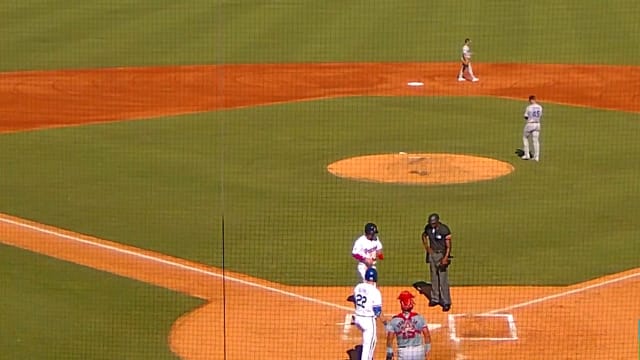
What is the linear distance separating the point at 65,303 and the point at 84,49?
2019cm

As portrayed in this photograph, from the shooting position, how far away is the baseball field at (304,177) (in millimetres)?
11641

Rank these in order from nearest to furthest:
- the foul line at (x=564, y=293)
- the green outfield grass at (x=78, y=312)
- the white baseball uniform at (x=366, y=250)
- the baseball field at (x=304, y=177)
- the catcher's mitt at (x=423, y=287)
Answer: the green outfield grass at (x=78, y=312)
the white baseball uniform at (x=366, y=250)
the baseball field at (x=304, y=177)
the foul line at (x=564, y=293)
the catcher's mitt at (x=423, y=287)

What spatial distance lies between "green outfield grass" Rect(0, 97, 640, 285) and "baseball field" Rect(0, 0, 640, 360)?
0.05m

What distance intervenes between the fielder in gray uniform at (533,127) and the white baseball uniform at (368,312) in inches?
368

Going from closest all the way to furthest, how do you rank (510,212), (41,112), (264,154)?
(510,212) → (264,154) → (41,112)

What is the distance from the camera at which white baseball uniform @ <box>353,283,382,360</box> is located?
32.0 ft

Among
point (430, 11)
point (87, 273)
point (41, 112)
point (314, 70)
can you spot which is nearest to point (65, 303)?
point (87, 273)

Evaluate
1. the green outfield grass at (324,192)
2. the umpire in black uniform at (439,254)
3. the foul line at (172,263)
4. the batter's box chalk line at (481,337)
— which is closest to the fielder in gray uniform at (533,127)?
the green outfield grass at (324,192)

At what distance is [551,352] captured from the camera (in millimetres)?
10625

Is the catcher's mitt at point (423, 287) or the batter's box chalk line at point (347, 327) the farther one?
the catcher's mitt at point (423, 287)

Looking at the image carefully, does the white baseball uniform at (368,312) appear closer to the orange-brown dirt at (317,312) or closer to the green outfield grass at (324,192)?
the orange-brown dirt at (317,312)

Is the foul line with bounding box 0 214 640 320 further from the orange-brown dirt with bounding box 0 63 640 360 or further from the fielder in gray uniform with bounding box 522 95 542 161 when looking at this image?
the fielder in gray uniform with bounding box 522 95 542 161

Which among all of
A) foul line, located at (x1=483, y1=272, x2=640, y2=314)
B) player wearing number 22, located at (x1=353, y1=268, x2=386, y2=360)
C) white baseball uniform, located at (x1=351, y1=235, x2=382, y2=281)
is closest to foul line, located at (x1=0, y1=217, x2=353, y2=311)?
white baseball uniform, located at (x1=351, y1=235, x2=382, y2=281)

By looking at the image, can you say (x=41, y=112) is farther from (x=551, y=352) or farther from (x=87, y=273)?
(x=551, y=352)
